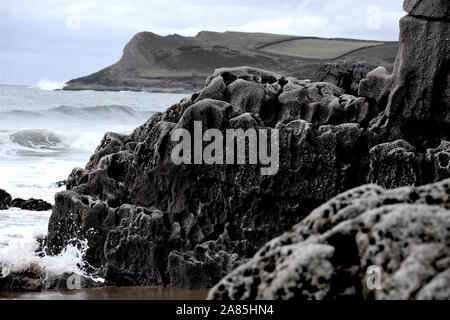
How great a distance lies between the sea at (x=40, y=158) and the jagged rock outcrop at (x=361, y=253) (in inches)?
310

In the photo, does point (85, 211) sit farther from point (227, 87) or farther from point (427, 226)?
point (427, 226)

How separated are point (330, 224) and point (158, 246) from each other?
7.62 metres

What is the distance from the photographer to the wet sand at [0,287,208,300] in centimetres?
1005

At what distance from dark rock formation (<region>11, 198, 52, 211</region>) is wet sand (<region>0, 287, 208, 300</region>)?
6.26 meters

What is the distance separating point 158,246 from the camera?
37.3 ft

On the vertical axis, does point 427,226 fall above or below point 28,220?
above

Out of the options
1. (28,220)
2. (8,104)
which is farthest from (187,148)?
(8,104)

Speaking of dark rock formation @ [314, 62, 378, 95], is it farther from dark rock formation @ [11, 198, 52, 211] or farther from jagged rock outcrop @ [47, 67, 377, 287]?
dark rock formation @ [11, 198, 52, 211]

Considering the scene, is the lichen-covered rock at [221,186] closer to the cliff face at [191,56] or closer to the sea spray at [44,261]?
the sea spray at [44,261]

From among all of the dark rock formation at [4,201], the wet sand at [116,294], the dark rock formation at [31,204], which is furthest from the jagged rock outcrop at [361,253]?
the dark rock formation at [4,201]

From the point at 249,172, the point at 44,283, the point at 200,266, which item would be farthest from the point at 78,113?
the point at 200,266

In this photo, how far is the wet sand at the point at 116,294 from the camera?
1005cm

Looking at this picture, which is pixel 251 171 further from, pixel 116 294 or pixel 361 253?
pixel 361 253

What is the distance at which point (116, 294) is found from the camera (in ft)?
34.3
